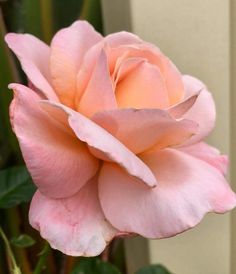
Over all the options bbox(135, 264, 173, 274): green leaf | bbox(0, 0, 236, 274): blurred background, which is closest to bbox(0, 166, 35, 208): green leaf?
bbox(0, 0, 236, 274): blurred background

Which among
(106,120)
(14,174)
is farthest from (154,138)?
(14,174)

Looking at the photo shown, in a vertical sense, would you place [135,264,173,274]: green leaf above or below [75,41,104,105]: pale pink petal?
below

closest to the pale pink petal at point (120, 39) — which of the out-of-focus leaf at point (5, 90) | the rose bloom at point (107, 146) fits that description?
the rose bloom at point (107, 146)

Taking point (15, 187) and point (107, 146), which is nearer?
point (107, 146)

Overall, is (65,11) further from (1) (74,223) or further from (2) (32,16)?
(1) (74,223)

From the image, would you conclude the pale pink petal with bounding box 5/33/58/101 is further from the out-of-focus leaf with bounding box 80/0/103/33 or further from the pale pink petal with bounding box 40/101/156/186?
the out-of-focus leaf with bounding box 80/0/103/33

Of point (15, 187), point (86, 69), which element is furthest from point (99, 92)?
point (15, 187)

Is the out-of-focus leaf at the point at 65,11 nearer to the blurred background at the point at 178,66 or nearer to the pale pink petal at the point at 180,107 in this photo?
the blurred background at the point at 178,66
